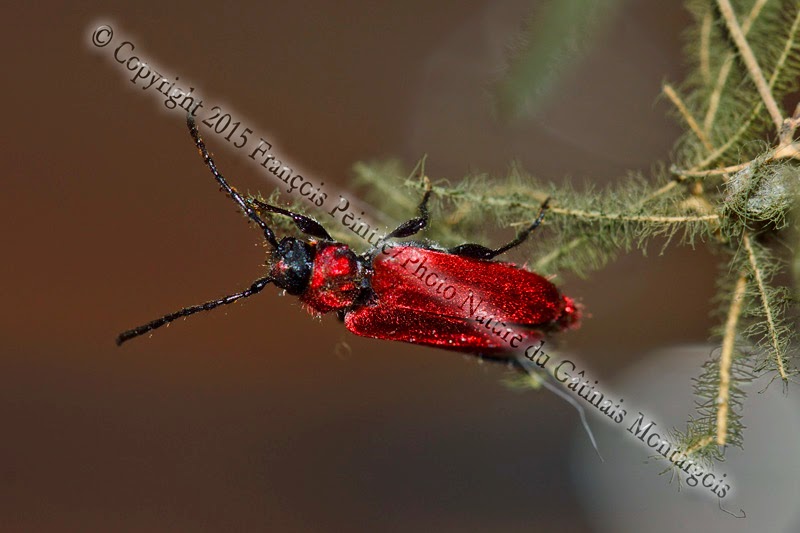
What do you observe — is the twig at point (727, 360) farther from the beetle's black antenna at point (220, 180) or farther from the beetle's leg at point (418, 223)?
the beetle's black antenna at point (220, 180)

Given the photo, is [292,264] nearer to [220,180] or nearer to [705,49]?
[220,180]

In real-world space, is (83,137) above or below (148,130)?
below

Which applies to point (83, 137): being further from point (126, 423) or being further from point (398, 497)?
point (398, 497)

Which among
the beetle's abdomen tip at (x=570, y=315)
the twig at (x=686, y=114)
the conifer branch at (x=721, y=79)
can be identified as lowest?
the beetle's abdomen tip at (x=570, y=315)

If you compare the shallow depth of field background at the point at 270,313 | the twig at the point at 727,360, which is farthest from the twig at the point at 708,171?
the shallow depth of field background at the point at 270,313

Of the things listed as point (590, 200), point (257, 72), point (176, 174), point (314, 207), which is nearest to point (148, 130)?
point (176, 174)

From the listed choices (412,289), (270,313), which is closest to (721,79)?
(412,289)

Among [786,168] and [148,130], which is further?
[148,130]
